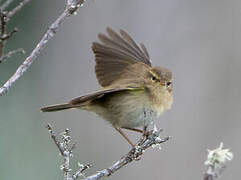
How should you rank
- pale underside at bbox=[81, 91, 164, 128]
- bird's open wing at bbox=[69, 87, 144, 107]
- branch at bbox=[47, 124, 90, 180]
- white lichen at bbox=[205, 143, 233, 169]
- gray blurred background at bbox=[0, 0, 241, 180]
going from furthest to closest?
gray blurred background at bbox=[0, 0, 241, 180] → pale underside at bbox=[81, 91, 164, 128] → bird's open wing at bbox=[69, 87, 144, 107] → branch at bbox=[47, 124, 90, 180] → white lichen at bbox=[205, 143, 233, 169]

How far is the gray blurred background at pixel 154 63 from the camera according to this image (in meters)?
7.09

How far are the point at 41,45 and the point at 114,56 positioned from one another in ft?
6.87

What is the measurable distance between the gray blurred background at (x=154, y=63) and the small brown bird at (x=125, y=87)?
1814 millimetres

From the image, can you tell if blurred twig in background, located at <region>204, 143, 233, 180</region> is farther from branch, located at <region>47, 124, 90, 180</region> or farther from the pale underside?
the pale underside

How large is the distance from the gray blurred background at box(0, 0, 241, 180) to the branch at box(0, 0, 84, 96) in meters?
3.56

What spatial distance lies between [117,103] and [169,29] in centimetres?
337

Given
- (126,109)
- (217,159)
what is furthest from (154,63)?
(217,159)

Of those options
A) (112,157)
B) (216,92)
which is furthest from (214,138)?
(112,157)

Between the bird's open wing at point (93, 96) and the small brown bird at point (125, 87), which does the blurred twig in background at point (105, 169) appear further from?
the small brown bird at point (125, 87)

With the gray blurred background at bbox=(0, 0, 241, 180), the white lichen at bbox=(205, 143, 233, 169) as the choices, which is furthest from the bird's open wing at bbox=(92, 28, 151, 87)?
the white lichen at bbox=(205, 143, 233, 169)

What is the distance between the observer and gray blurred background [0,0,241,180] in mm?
7086

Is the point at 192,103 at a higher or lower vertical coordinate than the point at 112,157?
higher

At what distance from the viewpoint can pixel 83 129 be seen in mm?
7883

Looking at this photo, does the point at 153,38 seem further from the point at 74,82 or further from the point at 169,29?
the point at 74,82
